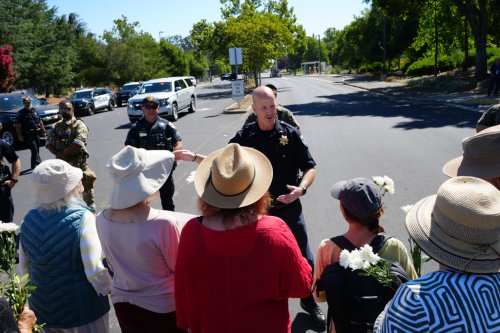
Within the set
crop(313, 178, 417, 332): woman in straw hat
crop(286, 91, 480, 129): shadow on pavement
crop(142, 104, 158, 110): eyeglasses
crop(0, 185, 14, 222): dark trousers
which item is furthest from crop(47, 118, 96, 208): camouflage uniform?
crop(286, 91, 480, 129): shadow on pavement

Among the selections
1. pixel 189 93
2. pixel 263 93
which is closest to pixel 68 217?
pixel 263 93

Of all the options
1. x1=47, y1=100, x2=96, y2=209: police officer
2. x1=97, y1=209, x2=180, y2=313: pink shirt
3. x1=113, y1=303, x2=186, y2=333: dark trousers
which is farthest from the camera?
x1=47, y1=100, x2=96, y2=209: police officer

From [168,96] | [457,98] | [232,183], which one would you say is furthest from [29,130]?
[457,98]

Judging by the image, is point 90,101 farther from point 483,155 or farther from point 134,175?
point 483,155

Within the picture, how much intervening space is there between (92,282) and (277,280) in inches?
51.1

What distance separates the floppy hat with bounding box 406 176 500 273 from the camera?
5.03 feet

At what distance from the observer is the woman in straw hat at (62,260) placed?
2752mm

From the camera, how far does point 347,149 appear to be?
11148mm

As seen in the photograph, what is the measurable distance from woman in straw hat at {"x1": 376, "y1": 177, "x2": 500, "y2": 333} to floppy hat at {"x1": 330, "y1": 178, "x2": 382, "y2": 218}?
2.61 ft

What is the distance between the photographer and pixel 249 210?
7.25ft

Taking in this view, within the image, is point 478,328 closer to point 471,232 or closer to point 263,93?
point 471,232

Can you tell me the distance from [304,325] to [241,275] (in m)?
2.03

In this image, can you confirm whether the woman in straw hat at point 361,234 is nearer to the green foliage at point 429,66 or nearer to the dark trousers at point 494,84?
the dark trousers at point 494,84

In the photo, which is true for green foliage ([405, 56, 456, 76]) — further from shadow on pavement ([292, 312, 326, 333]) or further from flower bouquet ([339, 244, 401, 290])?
flower bouquet ([339, 244, 401, 290])
